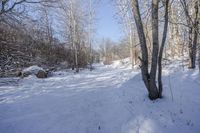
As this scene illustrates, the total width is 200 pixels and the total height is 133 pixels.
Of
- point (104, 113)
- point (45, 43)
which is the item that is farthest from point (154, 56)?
point (45, 43)

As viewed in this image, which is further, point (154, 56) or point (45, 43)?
point (45, 43)

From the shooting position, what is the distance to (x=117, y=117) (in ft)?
20.3

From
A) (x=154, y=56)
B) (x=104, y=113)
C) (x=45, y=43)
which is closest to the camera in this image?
(x=104, y=113)

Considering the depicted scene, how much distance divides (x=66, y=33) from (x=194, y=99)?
23665mm

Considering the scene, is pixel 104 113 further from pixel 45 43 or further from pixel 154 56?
pixel 45 43

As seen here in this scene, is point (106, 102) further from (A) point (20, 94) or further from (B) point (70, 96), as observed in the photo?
(A) point (20, 94)

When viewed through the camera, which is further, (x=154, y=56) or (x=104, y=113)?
(x=154, y=56)

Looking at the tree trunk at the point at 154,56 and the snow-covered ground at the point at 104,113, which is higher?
the tree trunk at the point at 154,56

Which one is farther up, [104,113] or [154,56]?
[154,56]

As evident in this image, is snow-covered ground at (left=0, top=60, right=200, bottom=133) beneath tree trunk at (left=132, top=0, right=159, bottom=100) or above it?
beneath

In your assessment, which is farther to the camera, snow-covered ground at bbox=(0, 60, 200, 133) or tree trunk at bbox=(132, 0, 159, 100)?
tree trunk at bbox=(132, 0, 159, 100)

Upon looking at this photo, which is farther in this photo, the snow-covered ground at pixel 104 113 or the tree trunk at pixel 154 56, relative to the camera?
the tree trunk at pixel 154 56

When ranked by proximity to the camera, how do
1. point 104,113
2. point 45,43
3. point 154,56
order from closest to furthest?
1. point 104,113
2. point 154,56
3. point 45,43

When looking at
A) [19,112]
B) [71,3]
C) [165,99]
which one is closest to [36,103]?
[19,112]
